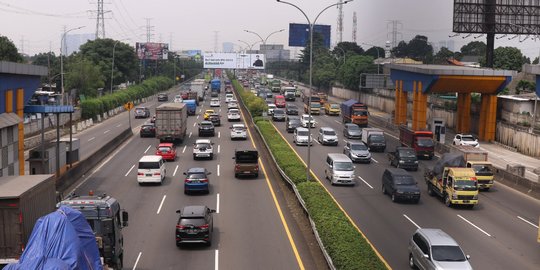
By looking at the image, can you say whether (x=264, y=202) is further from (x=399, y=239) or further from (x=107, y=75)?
(x=107, y=75)

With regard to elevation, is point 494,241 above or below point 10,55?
below

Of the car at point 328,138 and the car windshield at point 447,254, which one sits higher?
the car at point 328,138

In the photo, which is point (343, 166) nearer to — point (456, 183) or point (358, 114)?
point (456, 183)

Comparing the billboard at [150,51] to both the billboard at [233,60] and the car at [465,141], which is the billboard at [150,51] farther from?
the car at [465,141]

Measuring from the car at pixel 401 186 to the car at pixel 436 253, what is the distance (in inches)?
468

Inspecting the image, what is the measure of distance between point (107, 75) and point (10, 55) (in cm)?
3981

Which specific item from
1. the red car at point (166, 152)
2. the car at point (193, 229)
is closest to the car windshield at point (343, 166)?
the red car at point (166, 152)

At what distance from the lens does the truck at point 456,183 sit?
34906 mm

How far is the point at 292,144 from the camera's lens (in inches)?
2347

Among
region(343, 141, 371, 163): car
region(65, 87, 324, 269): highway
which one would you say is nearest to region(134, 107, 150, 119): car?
region(65, 87, 324, 269): highway

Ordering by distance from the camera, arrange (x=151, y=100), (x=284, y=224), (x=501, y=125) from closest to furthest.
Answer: (x=284, y=224) < (x=501, y=125) < (x=151, y=100)

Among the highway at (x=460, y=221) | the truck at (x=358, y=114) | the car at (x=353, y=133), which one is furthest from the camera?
the truck at (x=358, y=114)

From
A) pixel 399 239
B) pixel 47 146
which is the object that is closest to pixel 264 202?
pixel 399 239

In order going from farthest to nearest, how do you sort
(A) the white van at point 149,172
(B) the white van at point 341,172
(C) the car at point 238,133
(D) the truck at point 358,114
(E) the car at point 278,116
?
(E) the car at point 278,116 → (D) the truck at point 358,114 → (C) the car at point 238,133 → (B) the white van at point 341,172 → (A) the white van at point 149,172
